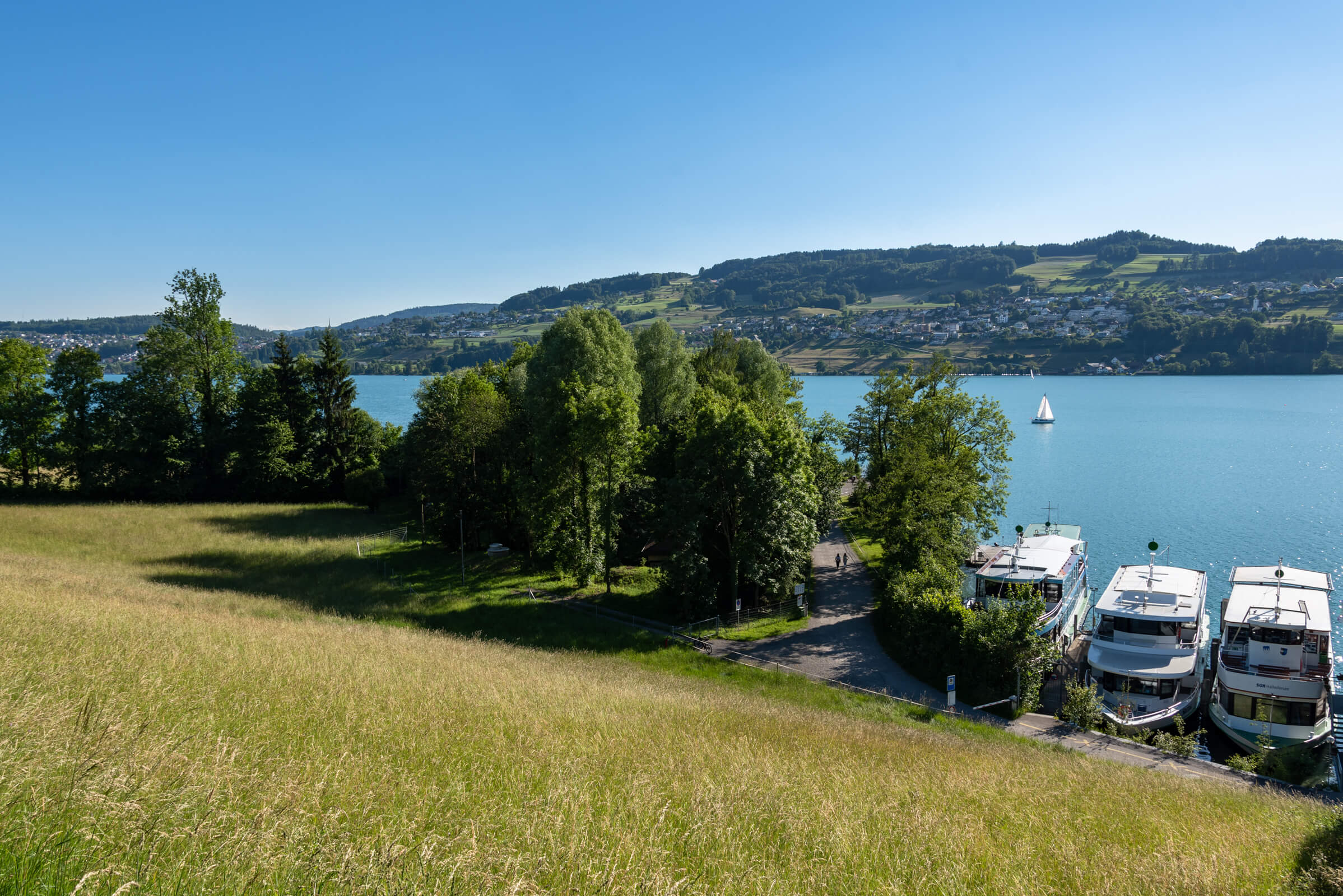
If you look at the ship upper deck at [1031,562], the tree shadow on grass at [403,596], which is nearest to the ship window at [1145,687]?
the ship upper deck at [1031,562]

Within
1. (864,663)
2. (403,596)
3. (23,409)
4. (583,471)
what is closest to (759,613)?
(864,663)

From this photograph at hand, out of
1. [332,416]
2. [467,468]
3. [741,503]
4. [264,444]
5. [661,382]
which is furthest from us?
[332,416]

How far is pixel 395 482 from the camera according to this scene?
54.6m

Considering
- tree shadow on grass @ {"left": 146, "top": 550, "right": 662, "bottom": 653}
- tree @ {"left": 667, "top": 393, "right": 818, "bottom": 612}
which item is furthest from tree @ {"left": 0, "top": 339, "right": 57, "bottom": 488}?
tree @ {"left": 667, "top": 393, "right": 818, "bottom": 612}

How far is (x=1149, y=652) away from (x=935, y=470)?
10.6 m

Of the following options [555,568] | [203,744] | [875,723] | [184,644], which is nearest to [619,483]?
[555,568]

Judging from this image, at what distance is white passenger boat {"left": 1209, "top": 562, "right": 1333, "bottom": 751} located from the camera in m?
22.5

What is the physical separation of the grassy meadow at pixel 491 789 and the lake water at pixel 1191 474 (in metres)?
31.7

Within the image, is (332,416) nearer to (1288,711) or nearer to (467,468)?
(467,468)

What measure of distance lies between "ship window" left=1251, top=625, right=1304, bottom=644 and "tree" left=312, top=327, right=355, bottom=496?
2080 inches

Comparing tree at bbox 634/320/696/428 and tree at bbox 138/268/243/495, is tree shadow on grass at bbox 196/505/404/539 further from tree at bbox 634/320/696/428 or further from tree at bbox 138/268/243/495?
tree at bbox 634/320/696/428

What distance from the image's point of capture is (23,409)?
1865 inches

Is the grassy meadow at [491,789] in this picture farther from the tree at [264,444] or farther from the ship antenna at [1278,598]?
the tree at [264,444]

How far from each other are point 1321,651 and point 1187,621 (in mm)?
3707
